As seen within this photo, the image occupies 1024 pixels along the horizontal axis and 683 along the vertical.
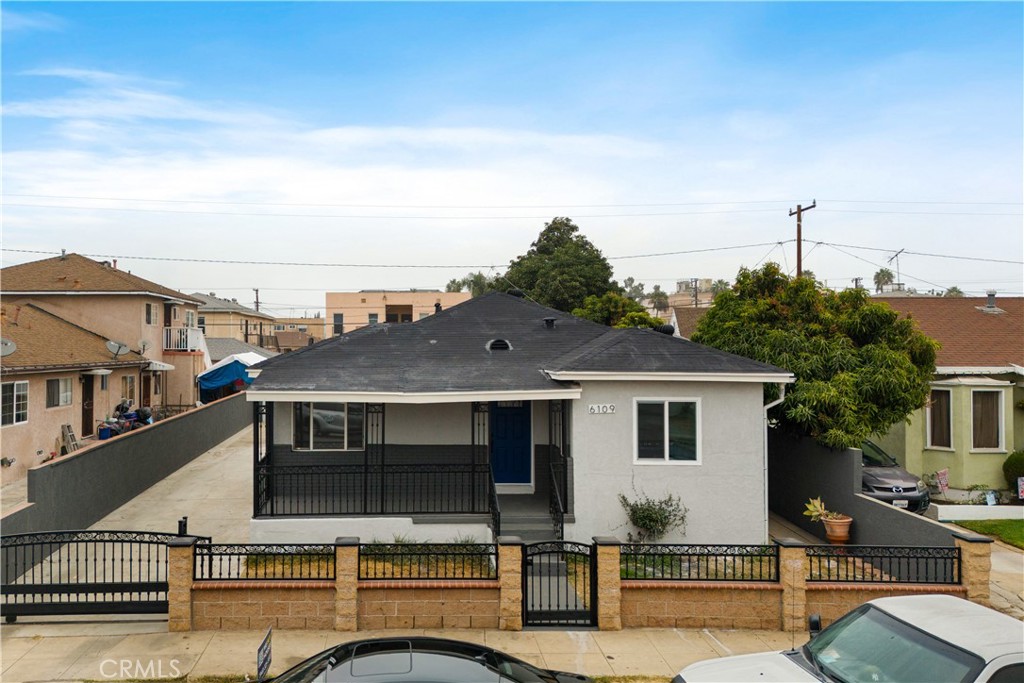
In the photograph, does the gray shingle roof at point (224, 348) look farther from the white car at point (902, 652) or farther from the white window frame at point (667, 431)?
the white car at point (902, 652)

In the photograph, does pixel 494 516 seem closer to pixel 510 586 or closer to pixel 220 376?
pixel 510 586

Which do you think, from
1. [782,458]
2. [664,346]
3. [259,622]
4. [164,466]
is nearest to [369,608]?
[259,622]

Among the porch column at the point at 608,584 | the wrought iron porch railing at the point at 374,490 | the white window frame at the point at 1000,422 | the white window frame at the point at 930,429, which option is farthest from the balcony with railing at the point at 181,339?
the white window frame at the point at 1000,422

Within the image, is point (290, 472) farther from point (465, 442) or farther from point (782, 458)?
point (782, 458)

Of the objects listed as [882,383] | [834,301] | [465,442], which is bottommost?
[465,442]

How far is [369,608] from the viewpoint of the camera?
31.6ft

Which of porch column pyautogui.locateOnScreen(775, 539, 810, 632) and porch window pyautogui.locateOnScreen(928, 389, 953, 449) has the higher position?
porch window pyautogui.locateOnScreen(928, 389, 953, 449)

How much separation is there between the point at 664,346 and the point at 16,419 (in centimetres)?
1596

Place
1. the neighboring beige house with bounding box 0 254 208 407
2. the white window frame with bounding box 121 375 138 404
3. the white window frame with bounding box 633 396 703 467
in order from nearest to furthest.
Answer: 1. the white window frame with bounding box 633 396 703 467
2. the white window frame with bounding box 121 375 138 404
3. the neighboring beige house with bounding box 0 254 208 407

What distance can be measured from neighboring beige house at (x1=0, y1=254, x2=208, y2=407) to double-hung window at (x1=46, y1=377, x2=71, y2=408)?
6036 mm

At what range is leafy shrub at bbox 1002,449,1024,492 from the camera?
17.5 m

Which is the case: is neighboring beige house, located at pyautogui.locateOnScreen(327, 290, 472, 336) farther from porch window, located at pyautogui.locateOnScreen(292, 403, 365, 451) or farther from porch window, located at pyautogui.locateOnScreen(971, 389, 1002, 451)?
porch window, located at pyautogui.locateOnScreen(292, 403, 365, 451)

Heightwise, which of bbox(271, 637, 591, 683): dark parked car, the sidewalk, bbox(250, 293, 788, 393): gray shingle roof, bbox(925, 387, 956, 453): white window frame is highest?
bbox(250, 293, 788, 393): gray shingle roof

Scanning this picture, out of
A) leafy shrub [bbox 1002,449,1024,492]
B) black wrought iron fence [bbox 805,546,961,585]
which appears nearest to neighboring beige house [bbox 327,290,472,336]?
leafy shrub [bbox 1002,449,1024,492]
